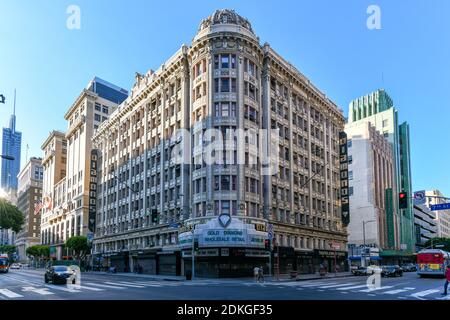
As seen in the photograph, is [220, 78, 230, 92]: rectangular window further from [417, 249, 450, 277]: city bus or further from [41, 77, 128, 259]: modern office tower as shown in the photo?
[41, 77, 128, 259]: modern office tower

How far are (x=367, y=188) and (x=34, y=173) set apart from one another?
145 m

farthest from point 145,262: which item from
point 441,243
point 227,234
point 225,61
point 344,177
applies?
point 441,243

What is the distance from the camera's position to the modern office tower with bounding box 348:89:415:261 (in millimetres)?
117625

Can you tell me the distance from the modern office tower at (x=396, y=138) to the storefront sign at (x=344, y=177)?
3950cm

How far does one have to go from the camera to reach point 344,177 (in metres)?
76.6

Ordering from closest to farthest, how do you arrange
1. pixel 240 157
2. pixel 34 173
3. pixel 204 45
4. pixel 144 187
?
pixel 240 157, pixel 204 45, pixel 144 187, pixel 34 173

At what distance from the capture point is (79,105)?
116 metres

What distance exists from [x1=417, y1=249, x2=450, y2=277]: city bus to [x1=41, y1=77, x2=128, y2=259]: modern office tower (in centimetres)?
7762

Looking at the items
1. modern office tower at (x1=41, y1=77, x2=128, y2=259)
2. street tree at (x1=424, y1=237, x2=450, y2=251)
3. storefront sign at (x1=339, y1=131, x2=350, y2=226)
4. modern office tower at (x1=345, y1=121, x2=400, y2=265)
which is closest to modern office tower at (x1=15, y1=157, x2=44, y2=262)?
modern office tower at (x1=41, y1=77, x2=128, y2=259)

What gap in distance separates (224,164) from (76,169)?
70.2 metres

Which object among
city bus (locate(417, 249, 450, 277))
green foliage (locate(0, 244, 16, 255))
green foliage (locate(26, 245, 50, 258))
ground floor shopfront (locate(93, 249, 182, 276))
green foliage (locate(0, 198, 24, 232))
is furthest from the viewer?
green foliage (locate(0, 244, 16, 255))

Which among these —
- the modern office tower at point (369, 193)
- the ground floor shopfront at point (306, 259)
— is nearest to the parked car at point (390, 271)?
the ground floor shopfront at point (306, 259)

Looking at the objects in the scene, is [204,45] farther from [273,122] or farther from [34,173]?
[34,173]
